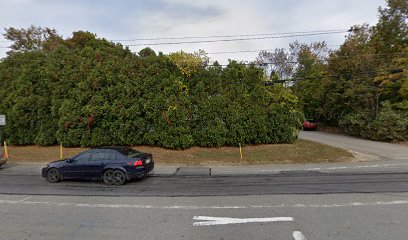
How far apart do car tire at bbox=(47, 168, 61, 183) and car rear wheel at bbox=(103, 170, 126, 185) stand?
1884mm

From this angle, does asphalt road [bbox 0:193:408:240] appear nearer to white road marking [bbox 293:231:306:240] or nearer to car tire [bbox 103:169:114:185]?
white road marking [bbox 293:231:306:240]

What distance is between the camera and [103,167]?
8.95 m

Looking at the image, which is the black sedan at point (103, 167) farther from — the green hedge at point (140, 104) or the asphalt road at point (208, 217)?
the green hedge at point (140, 104)

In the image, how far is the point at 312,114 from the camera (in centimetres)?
3306

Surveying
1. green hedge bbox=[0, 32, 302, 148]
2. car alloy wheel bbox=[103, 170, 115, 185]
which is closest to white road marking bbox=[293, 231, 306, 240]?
car alloy wheel bbox=[103, 170, 115, 185]

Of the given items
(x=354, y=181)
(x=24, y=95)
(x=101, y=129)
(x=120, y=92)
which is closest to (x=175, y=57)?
(x=120, y=92)

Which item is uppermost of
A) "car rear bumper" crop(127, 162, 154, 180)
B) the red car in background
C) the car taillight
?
the red car in background

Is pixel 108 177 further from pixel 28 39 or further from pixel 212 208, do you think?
pixel 28 39

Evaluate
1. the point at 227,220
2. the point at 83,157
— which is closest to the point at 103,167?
the point at 83,157

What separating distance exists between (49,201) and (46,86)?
12.7m

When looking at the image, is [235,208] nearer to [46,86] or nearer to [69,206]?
[69,206]

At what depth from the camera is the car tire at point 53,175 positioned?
923 centimetres

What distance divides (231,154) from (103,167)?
7.77 m

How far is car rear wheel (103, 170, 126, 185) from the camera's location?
880 centimetres
